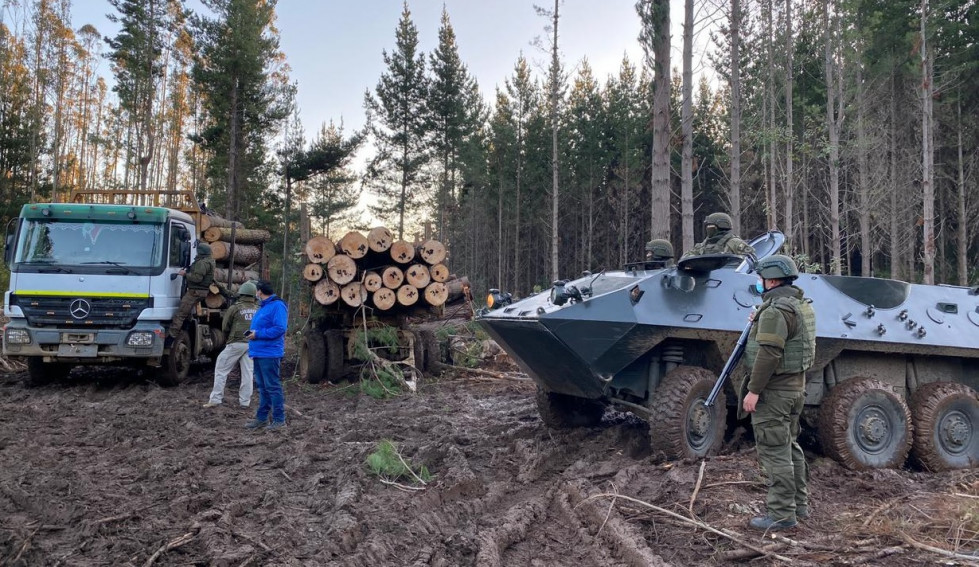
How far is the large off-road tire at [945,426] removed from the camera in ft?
21.3

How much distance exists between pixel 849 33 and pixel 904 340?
15775 mm

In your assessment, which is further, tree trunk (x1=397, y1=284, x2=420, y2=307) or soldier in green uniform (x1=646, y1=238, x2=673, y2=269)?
tree trunk (x1=397, y1=284, x2=420, y2=307)

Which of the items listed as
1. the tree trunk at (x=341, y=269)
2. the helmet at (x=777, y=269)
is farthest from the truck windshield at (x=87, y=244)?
the helmet at (x=777, y=269)

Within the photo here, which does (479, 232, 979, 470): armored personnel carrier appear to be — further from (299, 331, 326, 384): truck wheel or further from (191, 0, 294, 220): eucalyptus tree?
(191, 0, 294, 220): eucalyptus tree

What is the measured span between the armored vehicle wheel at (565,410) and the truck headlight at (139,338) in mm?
5589

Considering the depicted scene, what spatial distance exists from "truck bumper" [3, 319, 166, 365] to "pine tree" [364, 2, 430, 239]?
1940cm

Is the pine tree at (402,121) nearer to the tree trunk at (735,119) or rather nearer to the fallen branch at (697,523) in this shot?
the tree trunk at (735,119)

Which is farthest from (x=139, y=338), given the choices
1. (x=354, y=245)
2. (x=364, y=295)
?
(x=354, y=245)

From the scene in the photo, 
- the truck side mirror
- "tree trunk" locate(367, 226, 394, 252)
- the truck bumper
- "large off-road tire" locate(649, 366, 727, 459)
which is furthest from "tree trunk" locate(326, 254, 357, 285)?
"large off-road tire" locate(649, 366, 727, 459)

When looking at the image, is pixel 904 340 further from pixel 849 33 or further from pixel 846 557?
pixel 849 33

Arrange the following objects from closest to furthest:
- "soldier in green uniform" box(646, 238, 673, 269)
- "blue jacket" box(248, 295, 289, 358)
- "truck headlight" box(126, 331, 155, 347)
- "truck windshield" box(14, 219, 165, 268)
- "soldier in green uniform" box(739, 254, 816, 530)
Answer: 1. "soldier in green uniform" box(739, 254, 816, 530)
2. "soldier in green uniform" box(646, 238, 673, 269)
3. "blue jacket" box(248, 295, 289, 358)
4. "truck headlight" box(126, 331, 155, 347)
5. "truck windshield" box(14, 219, 165, 268)

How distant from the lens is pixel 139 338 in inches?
386

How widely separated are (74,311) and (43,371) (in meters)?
1.59

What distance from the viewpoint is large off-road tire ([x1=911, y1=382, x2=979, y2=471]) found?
6488 mm
